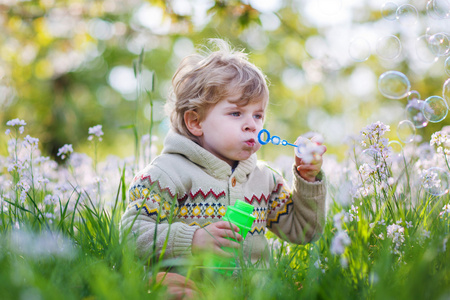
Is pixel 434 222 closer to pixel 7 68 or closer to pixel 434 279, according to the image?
pixel 434 279

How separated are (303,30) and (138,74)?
9777 millimetres

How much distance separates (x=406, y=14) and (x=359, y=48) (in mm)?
428

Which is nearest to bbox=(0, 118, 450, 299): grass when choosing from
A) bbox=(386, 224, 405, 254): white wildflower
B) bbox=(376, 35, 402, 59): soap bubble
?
bbox=(386, 224, 405, 254): white wildflower

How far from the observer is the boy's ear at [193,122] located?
274cm

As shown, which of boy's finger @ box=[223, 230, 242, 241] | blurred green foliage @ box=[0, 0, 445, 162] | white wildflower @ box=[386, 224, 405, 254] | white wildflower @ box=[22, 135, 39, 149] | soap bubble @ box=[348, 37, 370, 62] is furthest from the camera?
blurred green foliage @ box=[0, 0, 445, 162]

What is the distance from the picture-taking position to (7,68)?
13.1 m

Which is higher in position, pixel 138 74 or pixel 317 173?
pixel 138 74

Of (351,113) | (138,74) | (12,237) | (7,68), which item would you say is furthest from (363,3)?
(12,237)

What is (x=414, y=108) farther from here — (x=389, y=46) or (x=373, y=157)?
(x=373, y=157)

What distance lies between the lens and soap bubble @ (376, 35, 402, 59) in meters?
3.49

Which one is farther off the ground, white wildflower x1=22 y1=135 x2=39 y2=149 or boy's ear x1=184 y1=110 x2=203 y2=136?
boy's ear x1=184 y1=110 x2=203 y2=136

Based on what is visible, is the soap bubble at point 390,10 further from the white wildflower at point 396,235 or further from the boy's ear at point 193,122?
the white wildflower at point 396,235

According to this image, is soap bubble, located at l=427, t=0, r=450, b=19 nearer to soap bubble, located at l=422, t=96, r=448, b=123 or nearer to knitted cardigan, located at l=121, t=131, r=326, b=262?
soap bubble, located at l=422, t=96, r=448, b=123

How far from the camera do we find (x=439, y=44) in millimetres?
3164
